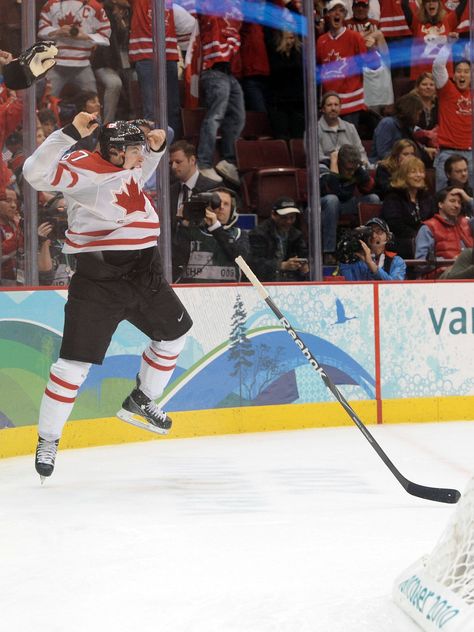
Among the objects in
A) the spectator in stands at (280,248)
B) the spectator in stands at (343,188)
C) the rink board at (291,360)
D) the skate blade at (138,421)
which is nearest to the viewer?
the skate blade at (138,421)

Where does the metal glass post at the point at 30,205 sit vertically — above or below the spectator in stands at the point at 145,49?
below

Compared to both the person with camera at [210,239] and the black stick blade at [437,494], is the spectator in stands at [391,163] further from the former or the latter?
the black stick blade at [437,494]

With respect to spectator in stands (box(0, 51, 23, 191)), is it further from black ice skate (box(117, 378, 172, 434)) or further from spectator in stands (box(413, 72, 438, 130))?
spectator in stands (box(413, 72, 438, 130))

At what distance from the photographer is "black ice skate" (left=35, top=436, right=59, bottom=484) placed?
162 inches

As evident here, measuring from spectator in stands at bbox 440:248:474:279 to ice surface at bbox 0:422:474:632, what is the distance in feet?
4.16

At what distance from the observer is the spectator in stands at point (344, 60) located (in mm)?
6680

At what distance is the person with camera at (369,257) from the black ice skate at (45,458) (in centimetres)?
251

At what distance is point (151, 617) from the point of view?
7.60 ft

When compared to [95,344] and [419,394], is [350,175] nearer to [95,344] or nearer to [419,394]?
[419,394]

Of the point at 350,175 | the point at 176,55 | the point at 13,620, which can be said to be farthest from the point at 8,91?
the point at 13,620

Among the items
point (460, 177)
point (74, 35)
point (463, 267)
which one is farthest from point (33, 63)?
point (460, 177)

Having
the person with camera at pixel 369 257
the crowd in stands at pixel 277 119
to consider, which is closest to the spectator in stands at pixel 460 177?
the crowd in stands at pixel 277 119

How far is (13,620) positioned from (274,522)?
1.22 m

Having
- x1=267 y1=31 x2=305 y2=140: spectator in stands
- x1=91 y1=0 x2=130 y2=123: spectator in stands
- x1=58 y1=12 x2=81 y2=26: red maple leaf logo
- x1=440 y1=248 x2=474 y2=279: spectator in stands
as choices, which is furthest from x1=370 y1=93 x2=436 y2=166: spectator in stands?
x1=58 y1=12 x2=81 y2=26: red maple leaf logo
